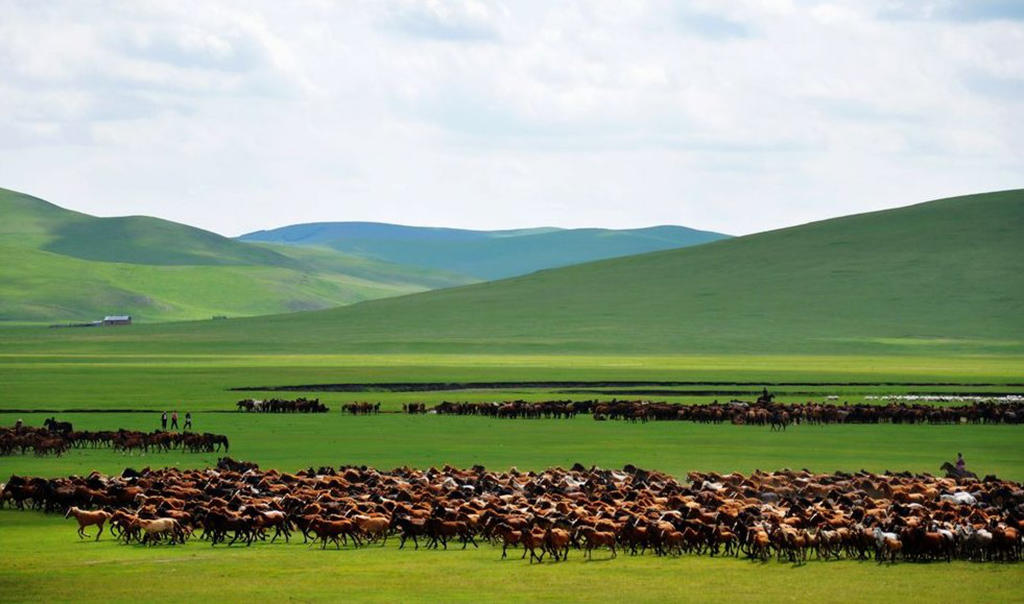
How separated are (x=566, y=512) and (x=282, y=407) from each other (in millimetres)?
33751

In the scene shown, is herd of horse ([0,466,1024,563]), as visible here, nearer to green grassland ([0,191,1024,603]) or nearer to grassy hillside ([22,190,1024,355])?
green grassland ([0,191,1024,603])

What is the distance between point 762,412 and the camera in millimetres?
53906

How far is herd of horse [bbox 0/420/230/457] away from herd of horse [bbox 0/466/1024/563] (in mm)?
9820

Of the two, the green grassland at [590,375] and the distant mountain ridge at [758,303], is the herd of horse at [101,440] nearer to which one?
the green grassland at [590,375]

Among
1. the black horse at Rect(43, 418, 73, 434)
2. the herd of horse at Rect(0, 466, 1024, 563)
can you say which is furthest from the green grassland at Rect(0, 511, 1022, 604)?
the black horse at Rect(43, 418, 73, 434)

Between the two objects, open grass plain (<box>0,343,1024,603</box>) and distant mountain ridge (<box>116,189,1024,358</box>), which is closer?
open grass plain (<box>0,343,1024,603</box>)

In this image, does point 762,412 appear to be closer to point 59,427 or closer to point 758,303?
point 59,427

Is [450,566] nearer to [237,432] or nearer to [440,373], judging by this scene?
[237,432]

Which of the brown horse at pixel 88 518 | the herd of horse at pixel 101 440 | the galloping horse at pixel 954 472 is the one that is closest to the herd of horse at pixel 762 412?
the galloping horse at pixel 954 472

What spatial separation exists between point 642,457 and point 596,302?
9396 centimetres

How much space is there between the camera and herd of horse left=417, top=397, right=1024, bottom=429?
2121 inches


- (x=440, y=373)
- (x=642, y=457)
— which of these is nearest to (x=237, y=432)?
(x=642, y=457)

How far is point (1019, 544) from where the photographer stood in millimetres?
24641

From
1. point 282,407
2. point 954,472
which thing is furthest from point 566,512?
point 282,407
